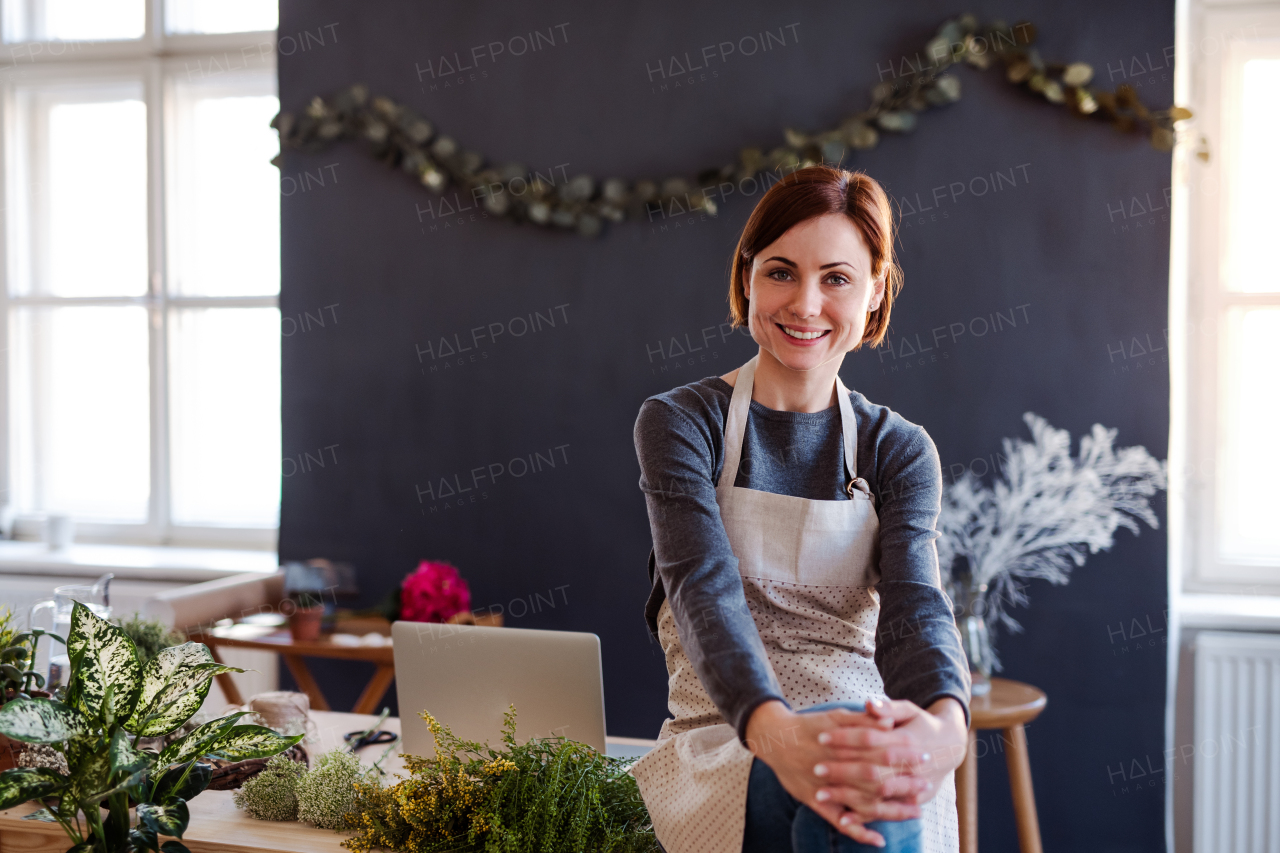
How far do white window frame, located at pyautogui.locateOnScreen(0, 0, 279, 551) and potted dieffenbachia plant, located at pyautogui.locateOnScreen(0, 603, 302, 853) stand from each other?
2.77 meters

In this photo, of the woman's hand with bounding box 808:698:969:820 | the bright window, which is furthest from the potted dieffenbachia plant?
the bright window

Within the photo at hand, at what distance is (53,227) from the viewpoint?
13.9 ft

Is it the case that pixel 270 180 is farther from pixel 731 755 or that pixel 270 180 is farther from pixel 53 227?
pixel 731 755

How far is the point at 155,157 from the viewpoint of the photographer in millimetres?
3986

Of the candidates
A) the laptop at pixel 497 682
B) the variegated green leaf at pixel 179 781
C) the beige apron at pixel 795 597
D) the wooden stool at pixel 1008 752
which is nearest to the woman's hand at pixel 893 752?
the beige apron at pixel 795 597

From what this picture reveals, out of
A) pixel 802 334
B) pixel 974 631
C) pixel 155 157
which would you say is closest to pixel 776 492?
pixel 802 334

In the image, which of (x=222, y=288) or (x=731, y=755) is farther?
(x=222, y=288)

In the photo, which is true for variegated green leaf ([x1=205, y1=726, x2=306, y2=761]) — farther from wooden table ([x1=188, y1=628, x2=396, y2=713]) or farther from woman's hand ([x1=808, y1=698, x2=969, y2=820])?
wooden table ([x1=188, y1=628, x2=396, y2=713])

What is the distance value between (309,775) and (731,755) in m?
0.65

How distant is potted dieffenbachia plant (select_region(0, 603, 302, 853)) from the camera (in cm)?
121

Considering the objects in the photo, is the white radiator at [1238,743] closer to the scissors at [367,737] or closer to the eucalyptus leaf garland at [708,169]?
the eucalyptus leaf garland at [708,169]

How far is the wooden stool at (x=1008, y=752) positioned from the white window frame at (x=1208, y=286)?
877 mm

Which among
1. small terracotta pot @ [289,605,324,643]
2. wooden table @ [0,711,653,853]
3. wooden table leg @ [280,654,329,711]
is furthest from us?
wooden table leg @ [280,654,329,711]

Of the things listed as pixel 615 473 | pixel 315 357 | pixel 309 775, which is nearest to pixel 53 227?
pixel 315 357
